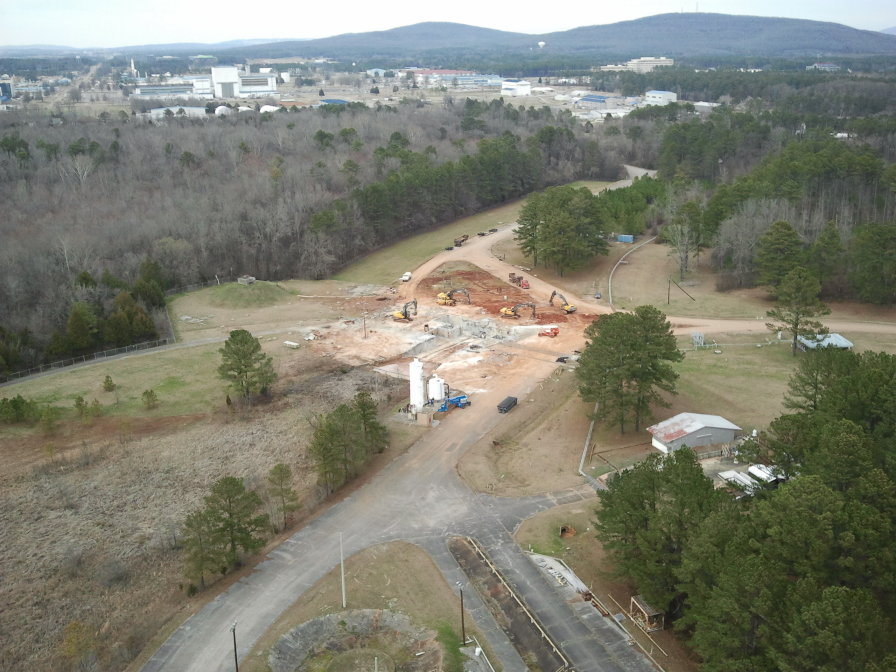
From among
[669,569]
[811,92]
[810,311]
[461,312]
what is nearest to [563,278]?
→ [461,312]

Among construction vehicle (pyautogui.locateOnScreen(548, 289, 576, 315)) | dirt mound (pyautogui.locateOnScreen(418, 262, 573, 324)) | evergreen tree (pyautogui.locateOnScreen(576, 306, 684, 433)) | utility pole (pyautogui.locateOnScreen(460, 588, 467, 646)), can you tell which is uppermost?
evergreen tree (pyautogui.locateOnScreen(576, 306, 684, 433))

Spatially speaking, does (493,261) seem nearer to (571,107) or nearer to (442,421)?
(442,421)

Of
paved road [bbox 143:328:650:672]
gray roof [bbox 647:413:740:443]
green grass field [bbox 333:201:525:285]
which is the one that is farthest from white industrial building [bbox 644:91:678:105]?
paved road [bbox 143:328:650:672]

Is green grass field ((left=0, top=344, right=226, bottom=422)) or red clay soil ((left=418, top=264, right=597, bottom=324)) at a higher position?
red clay soil ((left=418, top=264, right=597, bottom=324))

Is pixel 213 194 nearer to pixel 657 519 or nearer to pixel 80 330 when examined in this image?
pixel 80 330

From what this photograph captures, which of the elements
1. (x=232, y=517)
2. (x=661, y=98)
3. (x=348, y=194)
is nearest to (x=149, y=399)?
(x=232, y=517)

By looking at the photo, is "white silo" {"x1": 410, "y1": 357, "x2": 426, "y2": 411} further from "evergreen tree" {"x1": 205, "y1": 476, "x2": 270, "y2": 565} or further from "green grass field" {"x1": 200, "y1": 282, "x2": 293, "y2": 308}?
"green grass field" {"x1": 200, "y1": 282, "x2": 293, "y2": 308}

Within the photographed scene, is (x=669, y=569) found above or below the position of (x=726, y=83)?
below
